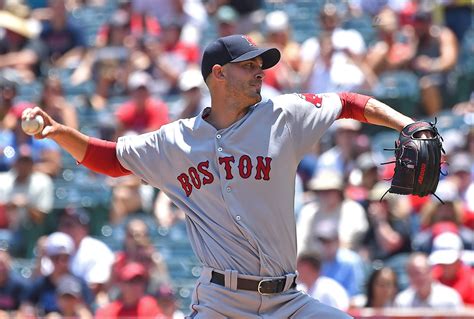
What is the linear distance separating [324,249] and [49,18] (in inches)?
245

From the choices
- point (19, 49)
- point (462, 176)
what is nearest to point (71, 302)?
point (462, 176)

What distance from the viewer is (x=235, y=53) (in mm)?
5148

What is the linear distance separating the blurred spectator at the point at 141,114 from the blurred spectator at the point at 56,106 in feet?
1.92

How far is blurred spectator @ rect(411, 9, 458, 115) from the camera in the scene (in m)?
11.0

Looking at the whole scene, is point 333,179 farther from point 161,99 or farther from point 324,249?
point 161,99

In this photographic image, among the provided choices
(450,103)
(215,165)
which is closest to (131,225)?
(450,103)

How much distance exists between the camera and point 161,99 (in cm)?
1197

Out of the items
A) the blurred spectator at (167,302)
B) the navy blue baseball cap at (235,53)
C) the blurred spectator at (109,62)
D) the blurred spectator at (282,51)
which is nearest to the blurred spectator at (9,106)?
the blurred spectator at (109,62)

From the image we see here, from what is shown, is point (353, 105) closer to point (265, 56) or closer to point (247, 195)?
point (265, 56)

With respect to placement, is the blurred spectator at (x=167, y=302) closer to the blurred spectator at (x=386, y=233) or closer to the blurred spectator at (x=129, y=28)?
the blurred spectator at (x=386, y=233)

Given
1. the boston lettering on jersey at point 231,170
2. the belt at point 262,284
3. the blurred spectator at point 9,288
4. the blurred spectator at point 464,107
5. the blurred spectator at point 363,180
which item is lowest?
the blurred spectator at point 9,288

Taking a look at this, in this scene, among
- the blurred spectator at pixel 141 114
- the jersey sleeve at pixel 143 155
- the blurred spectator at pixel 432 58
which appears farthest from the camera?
the blurred spectator at pixel 141 114

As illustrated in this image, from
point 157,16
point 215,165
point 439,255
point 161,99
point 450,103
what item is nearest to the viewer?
point 215,165

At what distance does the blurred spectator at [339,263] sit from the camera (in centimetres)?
880
